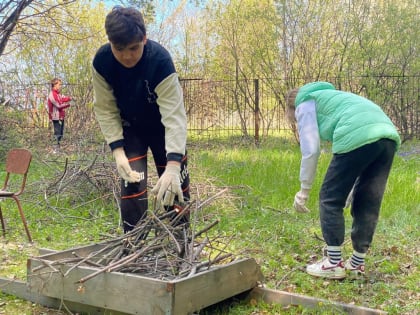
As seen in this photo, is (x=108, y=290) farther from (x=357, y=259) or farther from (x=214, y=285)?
(x=357, y=259)

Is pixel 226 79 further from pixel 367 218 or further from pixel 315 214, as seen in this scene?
pixel 367 218

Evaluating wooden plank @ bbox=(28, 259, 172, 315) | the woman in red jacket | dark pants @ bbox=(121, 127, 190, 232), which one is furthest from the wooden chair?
the woman in red jacket

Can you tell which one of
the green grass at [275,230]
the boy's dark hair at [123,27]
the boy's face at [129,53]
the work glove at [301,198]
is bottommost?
the green grass at [275,230]

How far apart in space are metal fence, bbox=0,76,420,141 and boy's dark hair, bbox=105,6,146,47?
9.69 m

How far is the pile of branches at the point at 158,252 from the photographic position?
Answer: 3.36 metres

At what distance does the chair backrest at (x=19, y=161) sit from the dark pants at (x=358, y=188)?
288 centimetres

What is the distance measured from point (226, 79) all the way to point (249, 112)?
1256 millimetres

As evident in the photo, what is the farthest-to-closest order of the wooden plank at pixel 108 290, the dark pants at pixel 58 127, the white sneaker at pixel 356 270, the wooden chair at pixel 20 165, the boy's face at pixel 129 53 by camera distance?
the dark pants at pixel 58 127 → the wooden chair at pixel 20 165 → the white sneaker at pixel 356 270 → the boy's face at pixel 129 53 → the wooden plank at pixel 108 290

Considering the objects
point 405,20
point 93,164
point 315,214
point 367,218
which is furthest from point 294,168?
point 405,20

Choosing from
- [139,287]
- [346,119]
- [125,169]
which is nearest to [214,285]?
[139,287]

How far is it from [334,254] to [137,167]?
1534mm

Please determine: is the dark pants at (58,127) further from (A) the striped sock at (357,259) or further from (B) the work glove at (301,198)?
(A) the striped sock at (357,259)

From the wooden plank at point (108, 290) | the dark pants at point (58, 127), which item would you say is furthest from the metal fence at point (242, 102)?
the wooden plank at point (108, 290)

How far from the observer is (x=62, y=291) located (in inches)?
132
